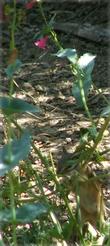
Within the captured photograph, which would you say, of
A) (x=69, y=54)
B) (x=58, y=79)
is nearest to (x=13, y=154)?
(x=69, y=54)

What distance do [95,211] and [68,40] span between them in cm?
199

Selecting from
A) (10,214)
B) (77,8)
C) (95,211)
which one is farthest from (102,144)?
(77,8)

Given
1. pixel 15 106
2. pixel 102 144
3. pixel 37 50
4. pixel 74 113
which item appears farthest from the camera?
pixel 37 50

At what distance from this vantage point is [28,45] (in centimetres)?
338

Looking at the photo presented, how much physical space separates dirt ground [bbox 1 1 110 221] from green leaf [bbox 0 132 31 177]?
99 centimetres

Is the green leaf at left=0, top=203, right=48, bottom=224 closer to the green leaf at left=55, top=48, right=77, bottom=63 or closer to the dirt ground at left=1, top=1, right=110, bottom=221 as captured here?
the green leaf at left=55, top=48, right=77, bottom=63

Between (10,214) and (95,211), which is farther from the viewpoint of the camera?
(95,211)

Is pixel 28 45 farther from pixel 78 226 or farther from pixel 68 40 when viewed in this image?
pixel 78 226

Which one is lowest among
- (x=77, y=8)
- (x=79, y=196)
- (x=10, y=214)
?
(x=10, y=214)

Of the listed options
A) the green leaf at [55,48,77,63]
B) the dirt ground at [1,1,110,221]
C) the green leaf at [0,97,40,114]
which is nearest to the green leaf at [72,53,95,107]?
the green leaf at [55,48,77,63]

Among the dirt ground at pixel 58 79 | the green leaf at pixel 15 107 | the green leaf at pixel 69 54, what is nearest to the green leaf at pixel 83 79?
the green leaf at pixel 69 54

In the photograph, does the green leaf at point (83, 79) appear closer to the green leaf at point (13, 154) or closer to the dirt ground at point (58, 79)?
the green leaf at point (13, 154)

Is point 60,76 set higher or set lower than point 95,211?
higher

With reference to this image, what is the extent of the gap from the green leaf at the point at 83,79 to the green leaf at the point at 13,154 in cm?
41
